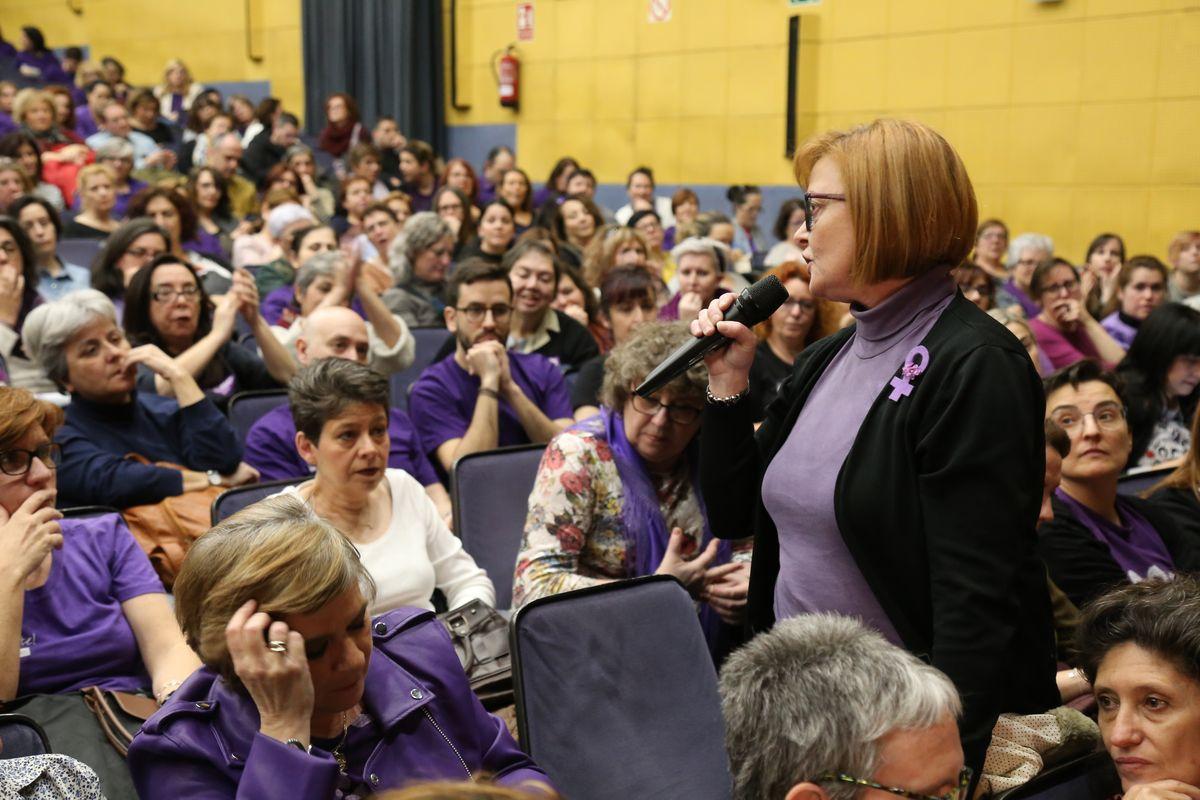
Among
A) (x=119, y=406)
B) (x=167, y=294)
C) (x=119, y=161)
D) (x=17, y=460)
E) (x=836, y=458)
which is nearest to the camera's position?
(x=836, y=458)

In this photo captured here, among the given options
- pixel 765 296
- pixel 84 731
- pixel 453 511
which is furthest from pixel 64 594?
pixel 765 296

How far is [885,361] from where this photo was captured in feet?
5.12

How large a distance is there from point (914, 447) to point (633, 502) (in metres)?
1.05

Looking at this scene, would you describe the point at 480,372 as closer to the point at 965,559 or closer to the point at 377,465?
the point at 377,465

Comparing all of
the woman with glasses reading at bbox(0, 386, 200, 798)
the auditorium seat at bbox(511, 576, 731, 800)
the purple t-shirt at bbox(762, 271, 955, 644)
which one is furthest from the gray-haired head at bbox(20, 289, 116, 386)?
the purple t-shirt at bbox(762, 271, 955, 644)

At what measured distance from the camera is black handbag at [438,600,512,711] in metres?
2.32

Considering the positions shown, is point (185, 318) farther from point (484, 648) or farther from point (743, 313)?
point (743, 313)

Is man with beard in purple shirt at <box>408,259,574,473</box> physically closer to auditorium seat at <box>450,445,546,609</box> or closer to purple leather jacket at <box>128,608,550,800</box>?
auditorium seat at <box>450,445,546,609</box>

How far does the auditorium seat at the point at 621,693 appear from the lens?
6.57ft

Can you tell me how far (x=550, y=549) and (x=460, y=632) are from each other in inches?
9.3

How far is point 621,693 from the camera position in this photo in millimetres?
2102

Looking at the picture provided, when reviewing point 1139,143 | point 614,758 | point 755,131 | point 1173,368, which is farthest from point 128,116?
point 614,758

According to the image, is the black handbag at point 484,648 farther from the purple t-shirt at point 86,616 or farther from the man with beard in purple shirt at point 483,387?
the man with beard in purple shirt at point 483,387

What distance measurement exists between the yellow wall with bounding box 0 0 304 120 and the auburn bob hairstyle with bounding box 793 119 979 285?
12.6m
